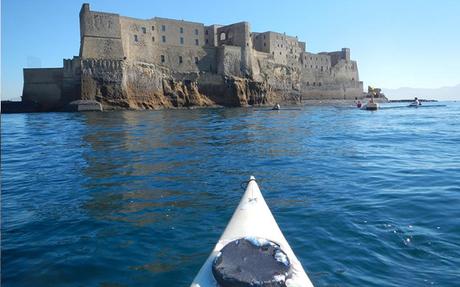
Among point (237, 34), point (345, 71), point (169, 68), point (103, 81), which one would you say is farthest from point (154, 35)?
point (345, 71)

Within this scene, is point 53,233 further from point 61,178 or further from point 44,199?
point 61,178

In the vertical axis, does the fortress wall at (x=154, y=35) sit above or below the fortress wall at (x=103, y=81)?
above

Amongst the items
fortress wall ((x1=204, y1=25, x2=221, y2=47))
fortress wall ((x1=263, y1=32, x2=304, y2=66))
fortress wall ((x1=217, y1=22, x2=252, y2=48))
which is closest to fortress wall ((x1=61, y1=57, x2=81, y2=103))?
fortress wall ((x1=204, y1=25, x2=221, y2=47))

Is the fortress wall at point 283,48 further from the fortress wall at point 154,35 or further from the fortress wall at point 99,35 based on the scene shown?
the fortress wall at point 99,35

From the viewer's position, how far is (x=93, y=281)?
398 cm

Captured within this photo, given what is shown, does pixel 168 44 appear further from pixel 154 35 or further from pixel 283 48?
pixel 283 48

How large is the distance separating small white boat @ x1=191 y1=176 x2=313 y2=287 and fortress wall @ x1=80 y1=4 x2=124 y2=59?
4128 cm

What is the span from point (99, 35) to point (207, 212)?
41.2m

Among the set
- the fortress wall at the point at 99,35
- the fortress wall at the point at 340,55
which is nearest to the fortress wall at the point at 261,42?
the fortress wall at the point at 340,55

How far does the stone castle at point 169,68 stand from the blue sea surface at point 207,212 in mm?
30278

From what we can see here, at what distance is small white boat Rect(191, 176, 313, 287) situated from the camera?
308 cm

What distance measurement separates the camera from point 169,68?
166ft

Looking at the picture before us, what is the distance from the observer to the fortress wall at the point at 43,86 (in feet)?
129

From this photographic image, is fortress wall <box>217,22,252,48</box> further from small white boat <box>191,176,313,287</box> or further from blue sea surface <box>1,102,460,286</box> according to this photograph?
small white boat <box>191,176,313,287</box>
